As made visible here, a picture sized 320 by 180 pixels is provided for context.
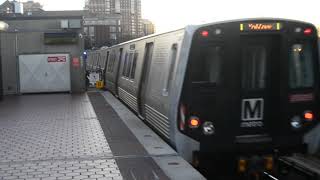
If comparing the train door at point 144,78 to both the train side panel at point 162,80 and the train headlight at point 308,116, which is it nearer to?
the train side panel at point 162,80

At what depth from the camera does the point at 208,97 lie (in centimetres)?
714

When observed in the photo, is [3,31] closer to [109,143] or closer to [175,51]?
[109,143]

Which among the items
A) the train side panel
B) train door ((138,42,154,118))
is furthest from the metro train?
train door ((138,42,154,118))

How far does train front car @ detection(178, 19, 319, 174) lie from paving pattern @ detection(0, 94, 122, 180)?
1538 mm

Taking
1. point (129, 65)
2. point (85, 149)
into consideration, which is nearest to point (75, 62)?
point (129, 65)

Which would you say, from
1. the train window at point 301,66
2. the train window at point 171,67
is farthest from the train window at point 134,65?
the train window at point 301,66

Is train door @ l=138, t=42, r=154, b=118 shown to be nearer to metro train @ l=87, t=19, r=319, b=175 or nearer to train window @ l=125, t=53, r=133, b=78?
train window @ l=125, t=53, r=133, b=78

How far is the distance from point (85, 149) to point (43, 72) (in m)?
15.4

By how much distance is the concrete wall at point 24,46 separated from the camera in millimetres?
23844

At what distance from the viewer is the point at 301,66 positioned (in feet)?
24.6

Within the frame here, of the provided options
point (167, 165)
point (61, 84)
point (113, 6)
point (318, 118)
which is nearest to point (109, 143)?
point (167, 165)

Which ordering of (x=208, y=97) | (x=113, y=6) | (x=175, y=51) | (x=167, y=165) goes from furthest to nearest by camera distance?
(x=113, y=6) → (x=175, y=51) → (x=167, y=165) → (x=208, y=97)

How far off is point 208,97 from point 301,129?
1.53m

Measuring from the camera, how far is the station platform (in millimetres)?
7371
